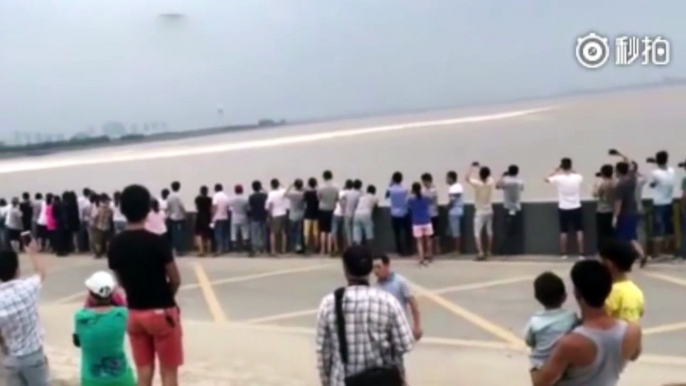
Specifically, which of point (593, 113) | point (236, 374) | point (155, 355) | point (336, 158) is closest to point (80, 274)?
point (236, 374)

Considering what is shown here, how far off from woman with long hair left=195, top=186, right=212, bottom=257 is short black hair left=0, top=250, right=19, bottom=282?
46.2 feet

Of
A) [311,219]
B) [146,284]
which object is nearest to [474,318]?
[146,284]

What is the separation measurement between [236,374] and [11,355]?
11.9 feet

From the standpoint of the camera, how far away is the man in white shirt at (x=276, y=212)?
63.5 ft

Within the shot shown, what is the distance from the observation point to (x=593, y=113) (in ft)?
375

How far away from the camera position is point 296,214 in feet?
63.2

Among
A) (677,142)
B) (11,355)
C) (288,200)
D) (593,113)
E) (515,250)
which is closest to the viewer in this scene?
(11,355)

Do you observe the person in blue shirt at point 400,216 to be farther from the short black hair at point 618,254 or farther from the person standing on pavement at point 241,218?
the short black hair at point 618,254

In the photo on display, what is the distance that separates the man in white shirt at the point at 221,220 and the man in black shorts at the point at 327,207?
228cm

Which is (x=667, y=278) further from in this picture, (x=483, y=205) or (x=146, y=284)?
(x=146, y=284)

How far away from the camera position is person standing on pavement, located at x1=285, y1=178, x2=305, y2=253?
62.6ft

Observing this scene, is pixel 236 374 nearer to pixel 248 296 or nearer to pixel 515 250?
pixel 248 296

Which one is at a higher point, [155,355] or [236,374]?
[155,355]

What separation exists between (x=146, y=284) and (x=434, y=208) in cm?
1135
